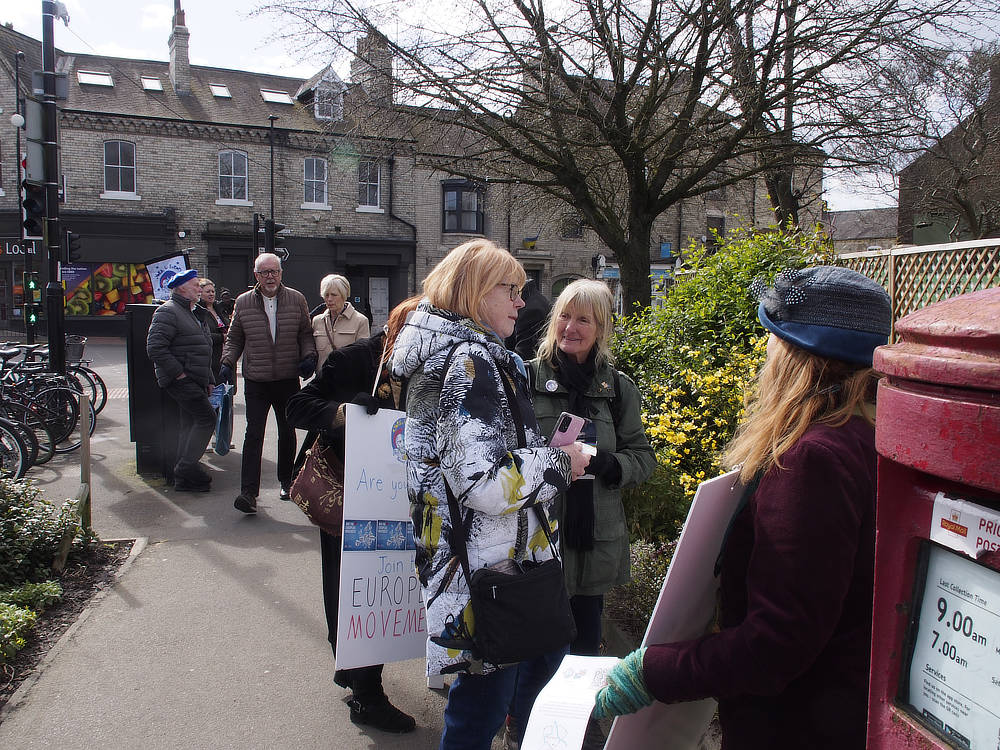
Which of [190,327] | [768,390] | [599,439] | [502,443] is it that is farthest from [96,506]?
[768,390]

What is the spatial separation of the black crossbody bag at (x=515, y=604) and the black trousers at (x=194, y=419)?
5234 millimetres

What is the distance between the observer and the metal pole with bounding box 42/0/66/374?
803cm

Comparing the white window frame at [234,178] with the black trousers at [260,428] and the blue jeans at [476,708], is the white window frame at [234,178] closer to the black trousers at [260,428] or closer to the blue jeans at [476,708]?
the black trousers at [260,428]

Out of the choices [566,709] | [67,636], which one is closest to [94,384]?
[67,636]

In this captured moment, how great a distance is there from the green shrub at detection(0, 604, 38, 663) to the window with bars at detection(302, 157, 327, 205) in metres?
26.1

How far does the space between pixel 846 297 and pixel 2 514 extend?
4.88 meters

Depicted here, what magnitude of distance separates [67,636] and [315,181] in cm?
2647

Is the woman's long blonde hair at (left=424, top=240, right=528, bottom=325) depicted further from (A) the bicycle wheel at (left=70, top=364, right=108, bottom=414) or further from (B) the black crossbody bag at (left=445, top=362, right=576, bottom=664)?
(A) the bicycle wheel at (left=70, top=364, right=108, bottom=414)

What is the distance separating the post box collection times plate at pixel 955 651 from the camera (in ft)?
3.01

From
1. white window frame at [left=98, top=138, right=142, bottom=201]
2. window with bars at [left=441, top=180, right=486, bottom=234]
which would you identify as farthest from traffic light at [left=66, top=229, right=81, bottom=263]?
window with bars at [left=441, top=180, right=486, bottom=234]

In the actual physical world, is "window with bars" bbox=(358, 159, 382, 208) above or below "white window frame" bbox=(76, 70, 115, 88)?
below

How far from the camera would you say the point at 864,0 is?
856cm

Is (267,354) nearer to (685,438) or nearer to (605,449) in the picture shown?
(685,438)

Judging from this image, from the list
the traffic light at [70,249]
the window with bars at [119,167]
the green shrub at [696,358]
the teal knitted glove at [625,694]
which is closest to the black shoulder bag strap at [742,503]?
the teal knitted glove at [625,694]
